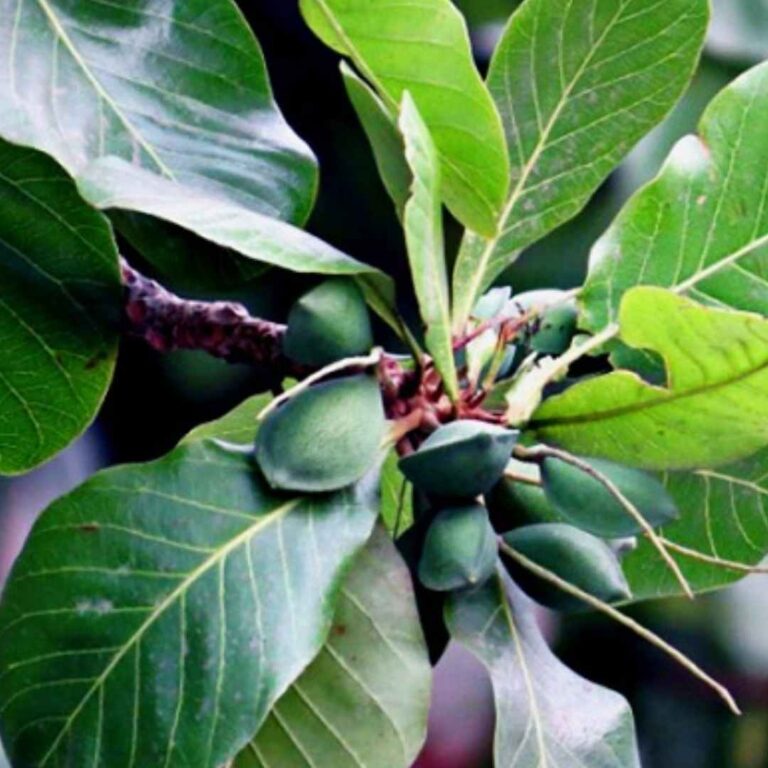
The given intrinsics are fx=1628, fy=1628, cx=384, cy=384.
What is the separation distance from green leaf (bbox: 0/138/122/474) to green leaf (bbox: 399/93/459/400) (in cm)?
12

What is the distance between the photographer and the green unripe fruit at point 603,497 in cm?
57

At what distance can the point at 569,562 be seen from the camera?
58 cm

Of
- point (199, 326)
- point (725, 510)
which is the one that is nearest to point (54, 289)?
point (199, 326)

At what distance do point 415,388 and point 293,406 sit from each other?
0.22 ft

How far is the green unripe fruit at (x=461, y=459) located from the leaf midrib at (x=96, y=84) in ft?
0.48

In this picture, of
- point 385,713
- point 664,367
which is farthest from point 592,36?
point 385,713

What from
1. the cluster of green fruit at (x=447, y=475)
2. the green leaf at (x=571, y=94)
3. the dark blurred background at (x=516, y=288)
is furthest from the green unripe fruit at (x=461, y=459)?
the dark blurred background at (x=516, y=288)

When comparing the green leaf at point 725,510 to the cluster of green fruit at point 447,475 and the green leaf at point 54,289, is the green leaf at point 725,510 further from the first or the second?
the green leaf at point 54,289

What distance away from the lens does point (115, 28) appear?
0.64 metres

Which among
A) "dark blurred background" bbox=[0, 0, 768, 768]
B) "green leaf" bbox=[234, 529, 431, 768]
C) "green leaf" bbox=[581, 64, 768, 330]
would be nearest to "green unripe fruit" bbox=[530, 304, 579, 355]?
"green leaf" bbox=[581, 64, 768, 330]

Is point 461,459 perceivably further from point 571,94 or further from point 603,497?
point 571,94

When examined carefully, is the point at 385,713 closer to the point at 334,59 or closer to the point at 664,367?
the point at 664,367

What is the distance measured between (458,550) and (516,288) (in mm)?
1276

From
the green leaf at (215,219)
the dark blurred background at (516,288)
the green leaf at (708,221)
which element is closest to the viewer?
the green leaf at (215,219)
